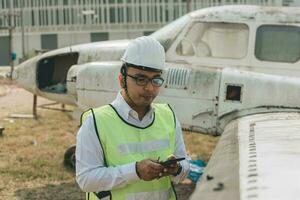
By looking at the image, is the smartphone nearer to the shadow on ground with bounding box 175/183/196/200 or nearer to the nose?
the nose

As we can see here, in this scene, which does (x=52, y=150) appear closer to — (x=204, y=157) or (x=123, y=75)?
(x=204, y=157)

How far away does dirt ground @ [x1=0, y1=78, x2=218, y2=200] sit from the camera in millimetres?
7719

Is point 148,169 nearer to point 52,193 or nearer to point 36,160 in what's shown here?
point 52,193

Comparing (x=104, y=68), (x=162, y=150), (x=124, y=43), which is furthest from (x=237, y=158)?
(x=124, y=43)

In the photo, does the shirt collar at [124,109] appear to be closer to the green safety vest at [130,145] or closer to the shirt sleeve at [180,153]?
the green safety vest at [130,145]

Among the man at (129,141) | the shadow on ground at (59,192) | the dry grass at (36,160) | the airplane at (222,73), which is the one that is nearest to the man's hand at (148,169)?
the man at (129,141)

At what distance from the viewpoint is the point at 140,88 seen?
3133 mm

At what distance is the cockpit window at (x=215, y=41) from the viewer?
7.69m

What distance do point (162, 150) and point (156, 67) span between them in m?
0.46

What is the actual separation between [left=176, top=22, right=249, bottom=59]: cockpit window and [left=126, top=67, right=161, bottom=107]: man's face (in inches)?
183

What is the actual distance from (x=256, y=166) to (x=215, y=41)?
453 cm

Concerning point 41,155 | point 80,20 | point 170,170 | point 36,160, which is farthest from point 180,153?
point 80,20

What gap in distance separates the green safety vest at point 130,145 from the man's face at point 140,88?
0.44ft

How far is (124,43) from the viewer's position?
8.76 metres
